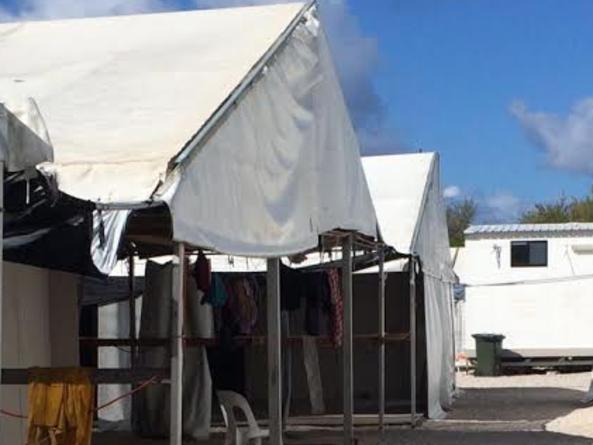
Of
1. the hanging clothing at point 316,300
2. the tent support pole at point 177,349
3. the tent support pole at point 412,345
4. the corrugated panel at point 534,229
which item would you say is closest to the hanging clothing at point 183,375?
the hanging clothing at point 316,300

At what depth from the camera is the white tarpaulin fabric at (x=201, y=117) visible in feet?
21.9

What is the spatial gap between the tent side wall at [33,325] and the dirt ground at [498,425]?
391cm

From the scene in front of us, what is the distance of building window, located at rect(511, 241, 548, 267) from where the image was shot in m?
28.0

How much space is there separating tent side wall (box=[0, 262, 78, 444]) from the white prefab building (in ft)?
63.7

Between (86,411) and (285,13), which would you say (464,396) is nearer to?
(285,13)

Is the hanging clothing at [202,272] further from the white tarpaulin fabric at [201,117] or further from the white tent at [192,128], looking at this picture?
the white tarpaulin fabric at [201,117]

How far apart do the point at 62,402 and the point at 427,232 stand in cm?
1115

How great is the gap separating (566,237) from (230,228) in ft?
72.1

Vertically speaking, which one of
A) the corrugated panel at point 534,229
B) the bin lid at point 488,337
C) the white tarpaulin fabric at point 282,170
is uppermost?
the corrugated panel at point 534,229

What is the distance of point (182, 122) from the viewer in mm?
7215

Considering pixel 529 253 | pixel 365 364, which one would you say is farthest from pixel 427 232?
pixel 529 253

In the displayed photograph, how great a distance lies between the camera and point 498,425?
14.8 metres

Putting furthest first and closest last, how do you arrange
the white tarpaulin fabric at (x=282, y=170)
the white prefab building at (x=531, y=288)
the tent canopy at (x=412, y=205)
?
1. the white prefab building at (x=531, y=288)
2. the tent canopy at (x=412, y=205)
3. the white tarpaulin fabric at (x=282, y=170)

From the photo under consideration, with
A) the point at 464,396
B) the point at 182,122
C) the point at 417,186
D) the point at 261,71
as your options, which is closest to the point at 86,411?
the point at 182,122
